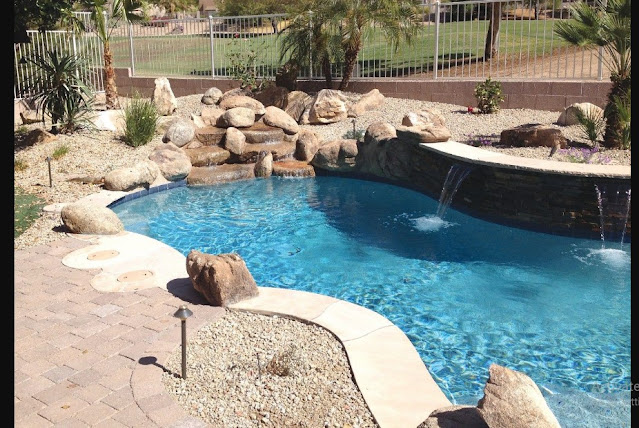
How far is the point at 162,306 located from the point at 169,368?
1.44 metres

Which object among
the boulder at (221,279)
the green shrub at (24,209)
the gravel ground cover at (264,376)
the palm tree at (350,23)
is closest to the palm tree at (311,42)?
the palm tree at (350,23)

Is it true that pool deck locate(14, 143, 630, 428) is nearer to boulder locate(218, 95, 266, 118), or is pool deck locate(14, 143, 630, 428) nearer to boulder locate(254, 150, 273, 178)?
boulder locate(254, 150, 273, 178)

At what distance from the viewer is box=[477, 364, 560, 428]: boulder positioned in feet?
12.5

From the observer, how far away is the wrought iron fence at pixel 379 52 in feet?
52.8

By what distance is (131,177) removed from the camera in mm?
11938

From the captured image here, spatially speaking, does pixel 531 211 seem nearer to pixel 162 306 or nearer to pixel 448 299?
pixel 448 299

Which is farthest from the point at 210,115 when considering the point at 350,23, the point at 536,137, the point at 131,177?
the point at 536,137

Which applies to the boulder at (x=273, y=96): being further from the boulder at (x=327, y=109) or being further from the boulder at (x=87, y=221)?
the boulder at (x=87, y=221)

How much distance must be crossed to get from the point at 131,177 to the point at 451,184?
584 cm

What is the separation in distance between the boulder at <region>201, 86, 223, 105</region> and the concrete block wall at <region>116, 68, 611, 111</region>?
40.8 inches

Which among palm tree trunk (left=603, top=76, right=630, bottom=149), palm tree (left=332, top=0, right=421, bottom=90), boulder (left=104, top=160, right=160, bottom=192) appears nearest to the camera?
palm tree trunk (left=603, top=76, right=630, bottom=149)

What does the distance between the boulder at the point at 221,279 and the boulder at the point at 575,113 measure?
8.40m

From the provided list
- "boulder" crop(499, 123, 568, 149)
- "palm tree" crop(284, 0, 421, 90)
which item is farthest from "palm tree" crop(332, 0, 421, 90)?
"boulder" crop(499, 123, 568, 149)
